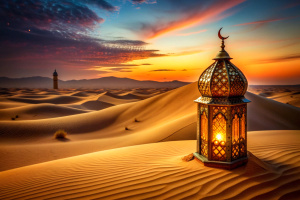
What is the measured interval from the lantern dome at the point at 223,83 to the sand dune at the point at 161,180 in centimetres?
140

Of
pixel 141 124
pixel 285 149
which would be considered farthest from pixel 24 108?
pixel 285 149

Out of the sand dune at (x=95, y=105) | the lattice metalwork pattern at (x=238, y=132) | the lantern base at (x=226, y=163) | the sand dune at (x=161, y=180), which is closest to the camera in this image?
the sand dune at (x=161, y=180)

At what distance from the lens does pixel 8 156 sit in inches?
322

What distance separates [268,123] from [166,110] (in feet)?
25.8

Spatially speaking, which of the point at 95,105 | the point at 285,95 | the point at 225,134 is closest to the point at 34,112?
the point at 95,105

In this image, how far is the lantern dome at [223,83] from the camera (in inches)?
145

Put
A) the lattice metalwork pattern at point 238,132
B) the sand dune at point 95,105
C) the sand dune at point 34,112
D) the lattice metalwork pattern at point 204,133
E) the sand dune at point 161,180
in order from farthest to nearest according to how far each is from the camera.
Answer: the sand dune at point 95,105, the sand dune at point 34,112, the lattice metalwork pattern at point 204,133, the lattice metalwork pattern at point 238,132, the sand dune at point 161,180

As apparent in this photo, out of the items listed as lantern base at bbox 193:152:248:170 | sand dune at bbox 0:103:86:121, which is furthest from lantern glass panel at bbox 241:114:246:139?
sand dune at bbox 0:103:86:121

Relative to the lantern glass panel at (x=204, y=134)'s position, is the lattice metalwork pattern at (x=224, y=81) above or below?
above

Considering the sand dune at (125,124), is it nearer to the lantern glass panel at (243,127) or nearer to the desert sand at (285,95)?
the lantern glass panel at (243,127)

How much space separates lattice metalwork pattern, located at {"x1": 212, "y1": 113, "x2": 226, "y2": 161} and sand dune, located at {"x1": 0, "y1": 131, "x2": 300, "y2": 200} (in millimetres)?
319

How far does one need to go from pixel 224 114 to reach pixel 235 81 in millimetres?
700

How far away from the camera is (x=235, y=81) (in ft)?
12.2

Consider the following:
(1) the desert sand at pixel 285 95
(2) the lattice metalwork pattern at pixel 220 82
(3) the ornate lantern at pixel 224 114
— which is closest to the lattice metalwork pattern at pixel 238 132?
(3) the ornate lantern at pixel 224 114
